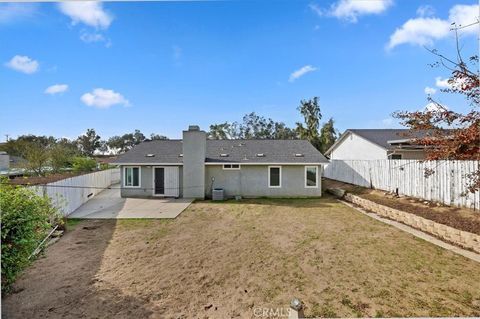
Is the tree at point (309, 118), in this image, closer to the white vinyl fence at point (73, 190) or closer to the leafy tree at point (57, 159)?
the white vinyl fence at point (73, 190)

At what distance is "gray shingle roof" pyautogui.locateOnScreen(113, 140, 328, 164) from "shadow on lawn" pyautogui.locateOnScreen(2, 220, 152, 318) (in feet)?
33.0

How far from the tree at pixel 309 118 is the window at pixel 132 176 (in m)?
25.2

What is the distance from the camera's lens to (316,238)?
8086mm

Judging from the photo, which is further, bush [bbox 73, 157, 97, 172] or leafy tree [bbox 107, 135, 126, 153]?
leafy tree [bbox 107, 135, 126, 153]

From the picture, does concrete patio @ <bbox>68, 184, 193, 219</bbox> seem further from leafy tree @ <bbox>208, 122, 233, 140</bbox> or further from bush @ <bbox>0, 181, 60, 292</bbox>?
leafy tree @ <bbox>208, 122, 233, 140</bbox>

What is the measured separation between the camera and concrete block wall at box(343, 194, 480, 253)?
6953 millimetres

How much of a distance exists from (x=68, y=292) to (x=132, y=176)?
12.5 m

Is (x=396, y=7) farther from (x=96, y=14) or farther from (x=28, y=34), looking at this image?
(x=28, y=34)

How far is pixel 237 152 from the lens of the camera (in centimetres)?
1794

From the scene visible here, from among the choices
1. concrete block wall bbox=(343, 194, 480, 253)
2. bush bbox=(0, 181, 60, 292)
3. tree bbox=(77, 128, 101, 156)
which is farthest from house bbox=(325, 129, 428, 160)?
tree bbox=(77, 128, 101, 156)

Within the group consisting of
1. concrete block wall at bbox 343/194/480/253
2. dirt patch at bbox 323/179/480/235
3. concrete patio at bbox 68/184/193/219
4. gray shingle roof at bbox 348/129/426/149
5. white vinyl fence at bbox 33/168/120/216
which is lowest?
concrete patio at bbox 68/184/193/219

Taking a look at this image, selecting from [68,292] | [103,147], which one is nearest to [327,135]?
[68,292]

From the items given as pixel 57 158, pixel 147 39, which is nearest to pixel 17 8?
pixel 147 39

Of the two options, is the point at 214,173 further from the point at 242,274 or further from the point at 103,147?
the point at 103,147
